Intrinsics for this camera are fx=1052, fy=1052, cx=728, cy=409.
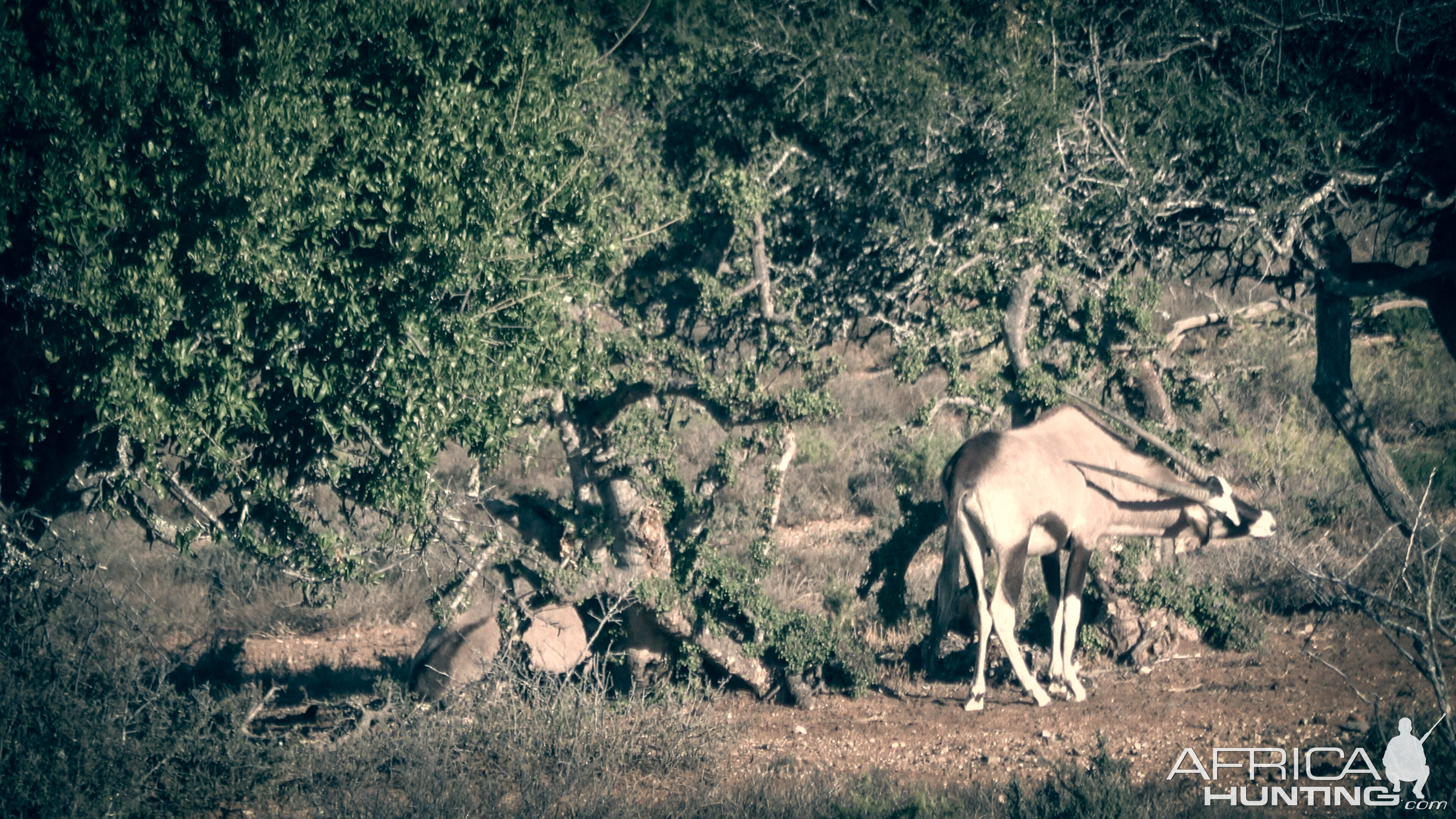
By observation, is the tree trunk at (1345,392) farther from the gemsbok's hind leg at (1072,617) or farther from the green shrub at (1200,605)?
the gemsbok's hind leg at (1072,617)

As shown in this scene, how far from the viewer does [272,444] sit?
7.09 metres

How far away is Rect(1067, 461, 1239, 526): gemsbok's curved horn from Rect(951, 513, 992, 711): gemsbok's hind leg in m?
1.26

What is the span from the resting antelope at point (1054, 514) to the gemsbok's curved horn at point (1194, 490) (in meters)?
0.01

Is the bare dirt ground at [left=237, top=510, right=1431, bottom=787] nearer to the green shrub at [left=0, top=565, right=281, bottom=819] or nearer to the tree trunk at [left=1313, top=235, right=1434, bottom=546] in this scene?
the green shrub at [left=0, top=565, right=281, bottom=819]

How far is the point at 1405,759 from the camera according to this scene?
6098mm

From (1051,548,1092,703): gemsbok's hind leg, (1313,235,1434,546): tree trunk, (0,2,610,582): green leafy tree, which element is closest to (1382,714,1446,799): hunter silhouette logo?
(1051,548,1092,703): gemsbok's hind leg

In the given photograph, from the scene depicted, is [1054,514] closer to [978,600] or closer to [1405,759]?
[978,600]

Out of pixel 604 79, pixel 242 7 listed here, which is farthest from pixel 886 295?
pixel 242 7

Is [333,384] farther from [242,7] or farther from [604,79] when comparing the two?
[604,79]

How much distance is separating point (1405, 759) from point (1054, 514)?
3327 millimetres

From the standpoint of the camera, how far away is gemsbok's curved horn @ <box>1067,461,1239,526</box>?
30.7ft

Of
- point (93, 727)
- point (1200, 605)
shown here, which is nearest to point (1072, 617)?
point (1200, 605)

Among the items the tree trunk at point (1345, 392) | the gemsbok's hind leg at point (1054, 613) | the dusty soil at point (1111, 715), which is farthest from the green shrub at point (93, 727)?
the tree trunk at point (1345, 392)

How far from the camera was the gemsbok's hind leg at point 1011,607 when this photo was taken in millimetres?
8875
